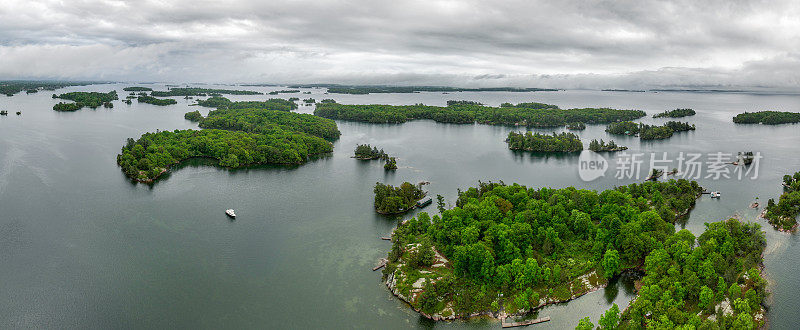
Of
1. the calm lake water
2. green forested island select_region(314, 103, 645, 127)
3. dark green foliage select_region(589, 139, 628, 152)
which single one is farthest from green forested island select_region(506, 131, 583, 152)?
green forested island select_region(314, 103, 645, 127)

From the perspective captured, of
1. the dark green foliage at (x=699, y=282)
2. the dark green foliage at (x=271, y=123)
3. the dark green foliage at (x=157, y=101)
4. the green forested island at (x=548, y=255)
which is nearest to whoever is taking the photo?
the dark green foliage at (x=699, y=282)

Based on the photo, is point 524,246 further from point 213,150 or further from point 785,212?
point 213,150

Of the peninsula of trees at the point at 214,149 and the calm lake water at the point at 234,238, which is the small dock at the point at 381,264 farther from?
the peninsula of trees at the point at 214,149

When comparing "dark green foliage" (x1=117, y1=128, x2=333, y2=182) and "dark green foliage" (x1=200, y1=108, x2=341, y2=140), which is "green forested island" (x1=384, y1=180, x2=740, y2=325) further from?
"dark green foliage" (x1=200, y1=108, x2=341, y2=140)

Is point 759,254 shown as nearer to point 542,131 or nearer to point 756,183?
point 756,183

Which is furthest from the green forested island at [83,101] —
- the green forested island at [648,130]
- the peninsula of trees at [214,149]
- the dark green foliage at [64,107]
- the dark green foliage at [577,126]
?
the green forested island at [648,130]

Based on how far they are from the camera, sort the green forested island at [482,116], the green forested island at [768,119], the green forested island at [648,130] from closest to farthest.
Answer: the green forested island at [648,130]
the green forested island at [482,116]
the green forested island at [768,119]

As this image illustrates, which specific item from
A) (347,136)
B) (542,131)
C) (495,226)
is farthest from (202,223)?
(542,131)
